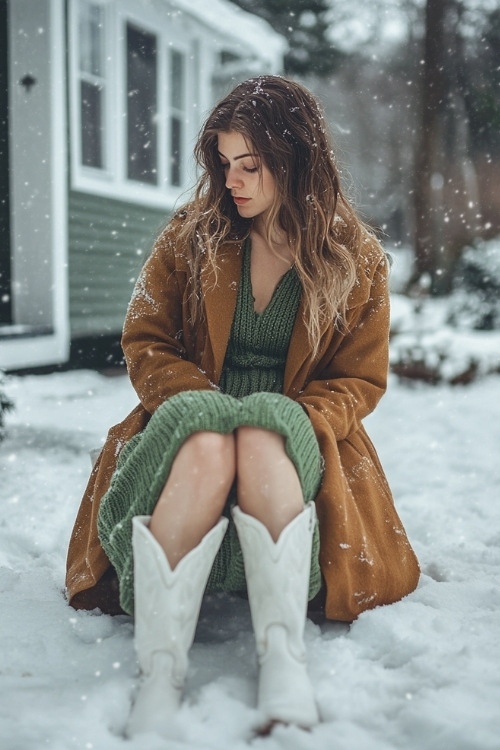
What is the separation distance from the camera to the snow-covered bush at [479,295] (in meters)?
8.18

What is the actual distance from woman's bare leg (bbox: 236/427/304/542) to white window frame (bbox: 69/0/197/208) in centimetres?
447

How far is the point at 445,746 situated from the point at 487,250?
7694mm

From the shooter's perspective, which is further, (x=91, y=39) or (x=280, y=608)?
(x=91, y=39)

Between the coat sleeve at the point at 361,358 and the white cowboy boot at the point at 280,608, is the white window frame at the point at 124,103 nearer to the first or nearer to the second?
the coat sleeve at the point at 361,358

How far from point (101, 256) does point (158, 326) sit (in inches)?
203

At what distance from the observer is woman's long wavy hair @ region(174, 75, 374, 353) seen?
2092mm

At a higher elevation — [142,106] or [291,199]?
[142,106]

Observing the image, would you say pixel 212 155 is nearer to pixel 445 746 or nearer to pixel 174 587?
pixel 174 587

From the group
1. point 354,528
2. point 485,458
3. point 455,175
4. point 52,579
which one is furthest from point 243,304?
point 455,175

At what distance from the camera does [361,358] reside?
7.04 ft

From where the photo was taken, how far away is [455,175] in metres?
19.4

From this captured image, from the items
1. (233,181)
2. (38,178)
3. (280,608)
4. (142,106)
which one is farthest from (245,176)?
(142,106)

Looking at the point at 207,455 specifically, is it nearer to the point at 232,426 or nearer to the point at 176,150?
the point at 232,426

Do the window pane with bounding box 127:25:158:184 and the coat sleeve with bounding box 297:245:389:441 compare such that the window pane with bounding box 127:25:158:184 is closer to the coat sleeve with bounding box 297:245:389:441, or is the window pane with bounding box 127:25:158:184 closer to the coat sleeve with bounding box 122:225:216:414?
the coat sleeve with bounding box 122:225:216:414
